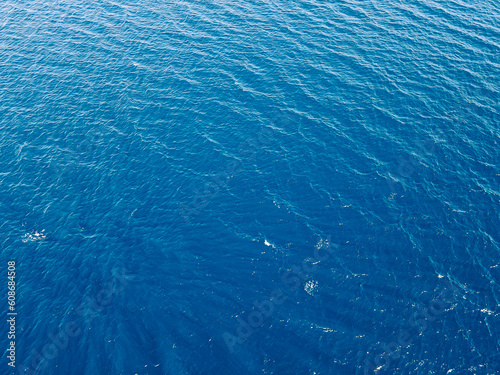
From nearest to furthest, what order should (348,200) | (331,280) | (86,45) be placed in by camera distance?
(331,280)
(348,200)
(86,45)

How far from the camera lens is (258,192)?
7881 centimetres

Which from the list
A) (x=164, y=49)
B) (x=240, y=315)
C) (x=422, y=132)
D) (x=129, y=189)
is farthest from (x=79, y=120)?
(x=422, y=132)

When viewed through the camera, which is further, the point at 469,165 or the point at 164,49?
the point at 164,49

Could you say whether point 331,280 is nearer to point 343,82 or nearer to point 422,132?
point 422,132

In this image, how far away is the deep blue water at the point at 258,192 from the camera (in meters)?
59.6

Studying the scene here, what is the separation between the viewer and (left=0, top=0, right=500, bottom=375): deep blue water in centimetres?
5956

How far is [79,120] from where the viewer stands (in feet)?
311

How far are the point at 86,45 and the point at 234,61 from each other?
4478cm
